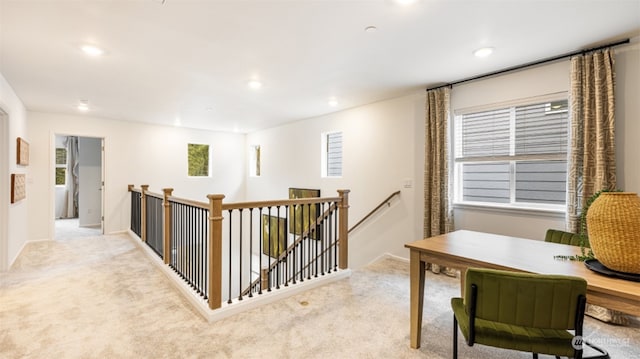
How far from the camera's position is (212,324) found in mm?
2402

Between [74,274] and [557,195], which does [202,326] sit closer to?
[74,274]

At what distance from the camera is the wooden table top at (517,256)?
1.34 metres

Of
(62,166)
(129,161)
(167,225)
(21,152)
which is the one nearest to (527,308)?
(167,225)

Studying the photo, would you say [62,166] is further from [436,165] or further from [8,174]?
[436,165]

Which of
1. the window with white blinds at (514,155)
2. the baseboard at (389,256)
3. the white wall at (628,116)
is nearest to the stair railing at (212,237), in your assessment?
the baseboard at (389,256)

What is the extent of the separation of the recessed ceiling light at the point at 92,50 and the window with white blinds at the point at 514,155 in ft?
13.5

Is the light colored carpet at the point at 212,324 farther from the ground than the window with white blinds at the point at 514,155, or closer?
closer

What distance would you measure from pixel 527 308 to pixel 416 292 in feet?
2.44

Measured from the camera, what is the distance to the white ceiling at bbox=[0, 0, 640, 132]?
2.11m

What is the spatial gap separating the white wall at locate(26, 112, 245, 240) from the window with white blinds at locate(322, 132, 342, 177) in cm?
316

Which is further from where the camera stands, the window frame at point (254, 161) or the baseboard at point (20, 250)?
the window frame at point (254, 161)

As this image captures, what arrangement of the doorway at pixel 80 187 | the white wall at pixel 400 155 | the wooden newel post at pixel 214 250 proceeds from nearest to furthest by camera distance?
the wooden newel post at pixel 214 250 < the white wall at pixel 400 155 < the doorway at pixel 80 187

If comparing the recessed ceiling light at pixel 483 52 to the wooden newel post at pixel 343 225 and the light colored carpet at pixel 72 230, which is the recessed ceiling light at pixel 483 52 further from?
the light colored carpet at pixel 72 230

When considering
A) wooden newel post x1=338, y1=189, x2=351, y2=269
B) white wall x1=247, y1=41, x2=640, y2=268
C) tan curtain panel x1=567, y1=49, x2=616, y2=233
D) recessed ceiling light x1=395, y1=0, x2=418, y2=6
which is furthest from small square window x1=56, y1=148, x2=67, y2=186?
tan curtain panel x1=567, y1=49, x2=616, y2=233
